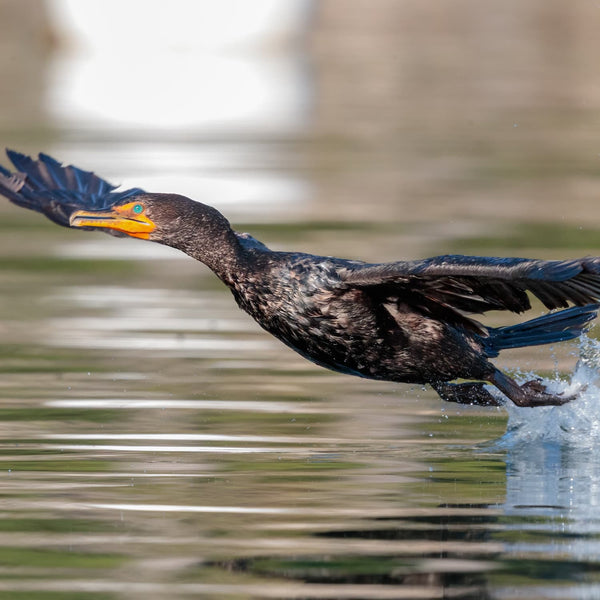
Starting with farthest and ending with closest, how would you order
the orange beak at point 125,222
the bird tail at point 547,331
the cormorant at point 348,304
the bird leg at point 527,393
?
the bird tail at point 547,331 → the bird leg at point 527,393 → the orange beak at point 125,222 → the cormorant at point 348,304

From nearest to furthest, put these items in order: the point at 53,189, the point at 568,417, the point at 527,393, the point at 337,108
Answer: the point at 527,393 < the point at 568,417 < the point at 53,189 < the point at 337,108

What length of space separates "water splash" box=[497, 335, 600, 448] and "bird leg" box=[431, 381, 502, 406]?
0.35ft

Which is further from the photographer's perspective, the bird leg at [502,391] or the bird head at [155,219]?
the bird leg at [502,391]

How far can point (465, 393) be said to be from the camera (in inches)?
339

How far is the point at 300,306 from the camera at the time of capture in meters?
8.15

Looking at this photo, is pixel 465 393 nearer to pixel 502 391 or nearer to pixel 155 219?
pixel 502 391

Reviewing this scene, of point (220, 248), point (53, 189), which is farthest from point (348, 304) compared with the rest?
point (53, 189)

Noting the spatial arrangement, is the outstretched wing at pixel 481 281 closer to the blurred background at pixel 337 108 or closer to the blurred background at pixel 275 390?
the blurred background at pixel 275 390

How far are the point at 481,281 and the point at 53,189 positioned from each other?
312cm

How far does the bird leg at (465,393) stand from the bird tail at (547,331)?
0.21 metres

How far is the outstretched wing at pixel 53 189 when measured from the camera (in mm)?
9492

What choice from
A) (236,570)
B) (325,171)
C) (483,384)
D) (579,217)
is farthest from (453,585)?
(325,171)

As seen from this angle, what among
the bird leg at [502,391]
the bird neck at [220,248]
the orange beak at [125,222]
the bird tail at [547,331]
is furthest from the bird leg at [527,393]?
the orange beak at [125,222]

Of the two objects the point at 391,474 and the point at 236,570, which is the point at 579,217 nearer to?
the point at 391,474
